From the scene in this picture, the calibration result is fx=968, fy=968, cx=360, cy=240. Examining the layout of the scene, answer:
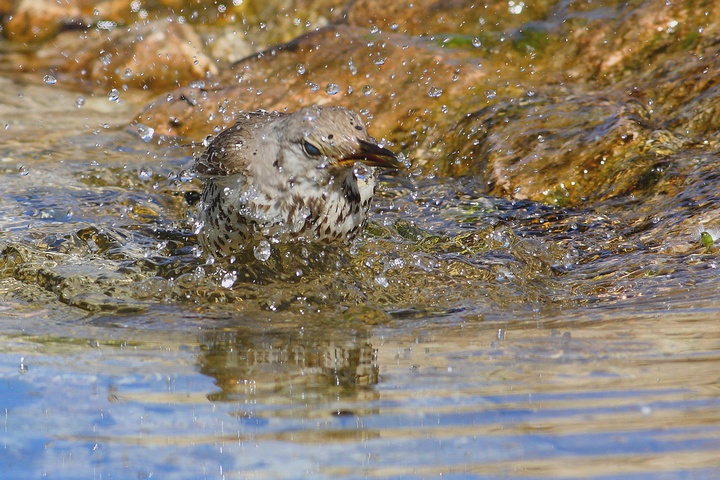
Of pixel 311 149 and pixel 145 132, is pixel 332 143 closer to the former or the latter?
pixel 311 149

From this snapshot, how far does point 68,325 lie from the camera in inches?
175

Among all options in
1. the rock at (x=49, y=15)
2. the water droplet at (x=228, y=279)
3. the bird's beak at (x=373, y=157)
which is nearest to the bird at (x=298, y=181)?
the bird's beak at (x=373, y=157)

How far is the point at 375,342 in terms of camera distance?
410cm

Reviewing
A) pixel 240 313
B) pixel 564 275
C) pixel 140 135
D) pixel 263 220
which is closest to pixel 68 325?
pixel 240 313

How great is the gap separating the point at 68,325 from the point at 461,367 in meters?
1.91

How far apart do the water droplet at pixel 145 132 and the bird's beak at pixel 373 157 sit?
4271mm

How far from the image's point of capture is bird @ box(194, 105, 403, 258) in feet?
15.8

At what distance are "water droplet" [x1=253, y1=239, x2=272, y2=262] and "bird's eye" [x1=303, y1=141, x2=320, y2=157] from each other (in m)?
Result: 0.53

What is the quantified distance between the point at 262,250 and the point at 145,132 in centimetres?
393

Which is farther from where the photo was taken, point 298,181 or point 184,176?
point 184,176

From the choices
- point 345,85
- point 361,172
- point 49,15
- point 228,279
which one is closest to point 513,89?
point 345,85

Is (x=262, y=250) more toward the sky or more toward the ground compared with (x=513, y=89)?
more toward the ground

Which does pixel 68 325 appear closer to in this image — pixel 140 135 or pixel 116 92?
pixel 140 135

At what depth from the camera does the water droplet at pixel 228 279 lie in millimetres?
5156
